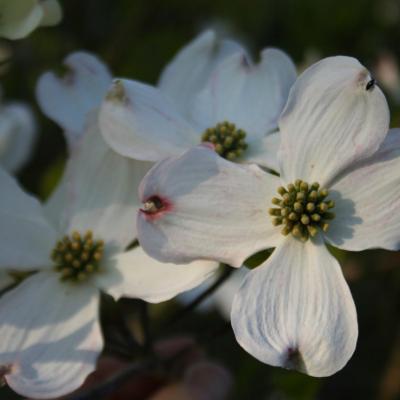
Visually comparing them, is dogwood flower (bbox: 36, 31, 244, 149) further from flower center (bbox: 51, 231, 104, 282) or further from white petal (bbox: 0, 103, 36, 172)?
white petal (bbox: 0, 103, 36, 172)

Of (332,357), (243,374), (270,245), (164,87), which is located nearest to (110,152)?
(164,87)

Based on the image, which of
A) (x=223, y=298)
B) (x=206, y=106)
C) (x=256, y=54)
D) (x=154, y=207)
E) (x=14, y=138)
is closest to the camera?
(x=154, y=207)

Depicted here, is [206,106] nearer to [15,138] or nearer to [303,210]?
[303,210]

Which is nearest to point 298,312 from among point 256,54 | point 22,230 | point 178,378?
point 22,230

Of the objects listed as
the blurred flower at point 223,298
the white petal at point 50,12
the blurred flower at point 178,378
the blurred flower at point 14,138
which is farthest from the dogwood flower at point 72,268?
the blurred flower at point 223,298

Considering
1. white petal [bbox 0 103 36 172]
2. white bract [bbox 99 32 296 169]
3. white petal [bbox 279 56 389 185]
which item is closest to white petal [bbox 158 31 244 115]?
white bract [bbox 99 32 296 169]

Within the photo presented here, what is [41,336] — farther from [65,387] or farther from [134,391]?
[134,391]
